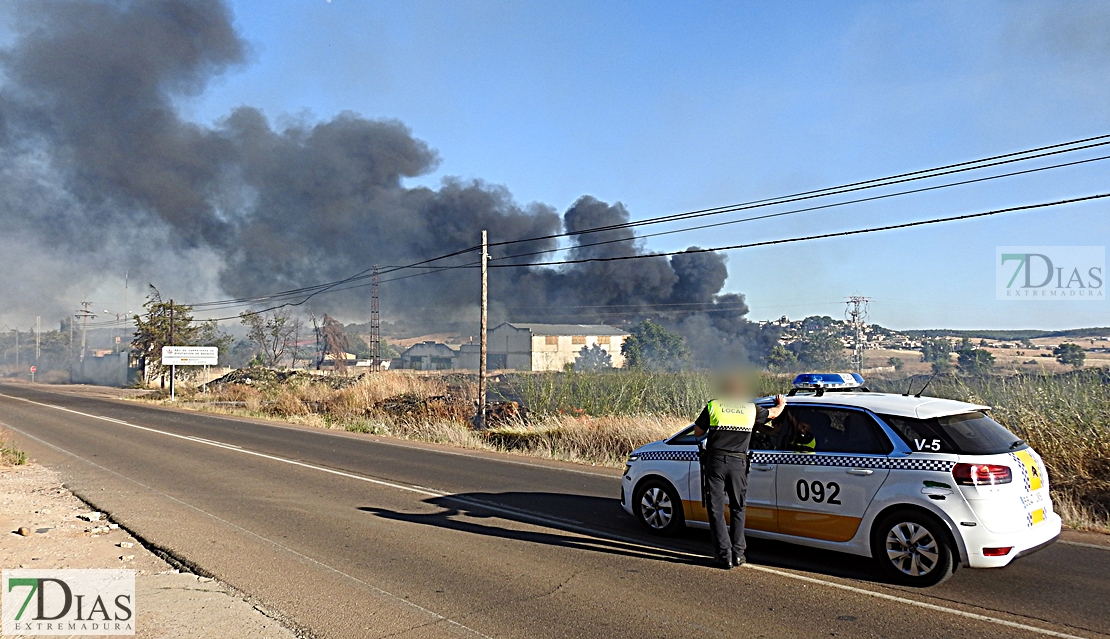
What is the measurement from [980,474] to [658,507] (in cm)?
285

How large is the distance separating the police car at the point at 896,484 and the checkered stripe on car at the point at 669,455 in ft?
0.09

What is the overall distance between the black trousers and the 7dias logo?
4.21 meters

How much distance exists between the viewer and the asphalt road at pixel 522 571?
16.3ft

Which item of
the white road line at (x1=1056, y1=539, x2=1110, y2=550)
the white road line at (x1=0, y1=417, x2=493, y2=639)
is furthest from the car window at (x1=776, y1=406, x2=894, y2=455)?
the white road line at (x1=0, y1=417, x2=493, y2=639)

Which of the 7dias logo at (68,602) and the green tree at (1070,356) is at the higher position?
the green tree at (1070,356)

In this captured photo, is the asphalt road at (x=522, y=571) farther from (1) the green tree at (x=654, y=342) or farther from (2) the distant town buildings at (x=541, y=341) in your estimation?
(2) the distant town buildings at (x=541, y=341)

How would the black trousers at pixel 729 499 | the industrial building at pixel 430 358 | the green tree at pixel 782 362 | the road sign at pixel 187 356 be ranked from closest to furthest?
the black trousers at pixel 729 499 → the green tree at pixel 782 362 → the road sign at pixel 187 356 → the industrial building at pixel 430 358

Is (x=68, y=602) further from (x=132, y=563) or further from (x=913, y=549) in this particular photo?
(x=913, y=549)

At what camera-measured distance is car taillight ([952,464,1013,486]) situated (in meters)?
5.42

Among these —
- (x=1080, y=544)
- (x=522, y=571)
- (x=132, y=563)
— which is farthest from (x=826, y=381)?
(x=132, y=563)

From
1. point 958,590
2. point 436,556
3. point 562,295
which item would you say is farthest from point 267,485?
point 562,295

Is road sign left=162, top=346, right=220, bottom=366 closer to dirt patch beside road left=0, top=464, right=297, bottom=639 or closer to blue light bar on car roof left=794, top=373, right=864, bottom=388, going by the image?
dirt patch beside road left=0, top=464, right=297, bottom=639

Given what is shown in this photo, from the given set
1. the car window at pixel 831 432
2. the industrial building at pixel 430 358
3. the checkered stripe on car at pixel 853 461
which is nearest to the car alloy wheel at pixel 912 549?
the checkered stripe on car at pixel 853 461

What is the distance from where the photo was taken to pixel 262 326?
5381 centimetres
